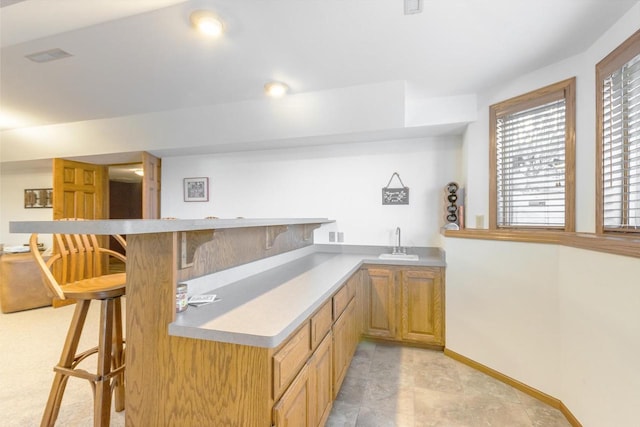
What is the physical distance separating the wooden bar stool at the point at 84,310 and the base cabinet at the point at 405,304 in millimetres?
2055

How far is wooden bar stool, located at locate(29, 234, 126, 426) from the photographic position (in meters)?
1.39

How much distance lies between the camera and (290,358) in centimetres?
116

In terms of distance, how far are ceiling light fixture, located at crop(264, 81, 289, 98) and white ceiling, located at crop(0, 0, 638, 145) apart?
0.22ft

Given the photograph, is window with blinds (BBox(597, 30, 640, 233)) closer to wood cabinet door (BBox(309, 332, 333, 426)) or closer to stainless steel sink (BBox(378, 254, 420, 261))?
stainless steel sink (BBox(378, 254, 420, 261))

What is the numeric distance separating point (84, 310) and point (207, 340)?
918mm

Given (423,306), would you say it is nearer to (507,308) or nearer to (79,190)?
(507,308)

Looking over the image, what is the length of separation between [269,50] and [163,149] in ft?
7.58

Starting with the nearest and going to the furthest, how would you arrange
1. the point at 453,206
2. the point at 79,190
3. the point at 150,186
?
the point at 453,206
the point at 150,186
the point at 79,190

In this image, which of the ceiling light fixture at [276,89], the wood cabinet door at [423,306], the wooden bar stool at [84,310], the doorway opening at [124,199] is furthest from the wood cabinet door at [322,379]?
the doorway opening at [124,199]

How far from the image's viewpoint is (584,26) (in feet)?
6.10

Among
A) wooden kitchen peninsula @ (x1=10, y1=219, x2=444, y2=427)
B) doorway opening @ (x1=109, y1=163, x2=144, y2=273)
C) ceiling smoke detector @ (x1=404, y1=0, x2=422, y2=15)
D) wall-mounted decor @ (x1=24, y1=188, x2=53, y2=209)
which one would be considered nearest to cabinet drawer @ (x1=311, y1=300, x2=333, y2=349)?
wooden kitchen peninsula @ (x1=10, y1=219, x2=444, y2=427)

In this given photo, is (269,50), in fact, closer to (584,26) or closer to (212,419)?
(584,26)

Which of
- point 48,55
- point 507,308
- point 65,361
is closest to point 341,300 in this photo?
point 507,308

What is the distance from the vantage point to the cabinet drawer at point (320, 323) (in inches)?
56.1
